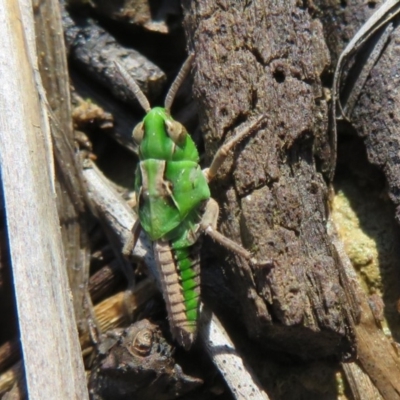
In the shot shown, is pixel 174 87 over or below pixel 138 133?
over

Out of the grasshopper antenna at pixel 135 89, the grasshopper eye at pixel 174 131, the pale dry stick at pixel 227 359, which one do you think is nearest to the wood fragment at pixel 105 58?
the grasshopper antenna at pixel 135 89

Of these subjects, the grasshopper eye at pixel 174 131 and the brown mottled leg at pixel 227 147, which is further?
the grasshopper eye at pixel 174 131

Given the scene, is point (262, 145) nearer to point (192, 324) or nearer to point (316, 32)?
point (316, 32)

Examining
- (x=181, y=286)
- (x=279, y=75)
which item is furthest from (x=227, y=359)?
(x=279, y=75)

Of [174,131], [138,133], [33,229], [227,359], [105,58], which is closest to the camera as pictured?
[33,229]

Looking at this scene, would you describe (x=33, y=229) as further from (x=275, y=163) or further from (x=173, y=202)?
(x=275, y=163)

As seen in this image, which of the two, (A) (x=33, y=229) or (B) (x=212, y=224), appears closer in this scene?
(A) (x=33, y=229)

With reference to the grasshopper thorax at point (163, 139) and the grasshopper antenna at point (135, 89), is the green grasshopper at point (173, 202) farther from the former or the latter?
the grasshopper antenna at point (135, 89)

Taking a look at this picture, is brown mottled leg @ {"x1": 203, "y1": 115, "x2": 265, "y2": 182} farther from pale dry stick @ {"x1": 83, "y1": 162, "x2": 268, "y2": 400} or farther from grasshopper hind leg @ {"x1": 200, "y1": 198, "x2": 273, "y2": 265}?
pale dry stick @ {"x1": 83, "y1": 162, "x2": 268, "y2": 400}
